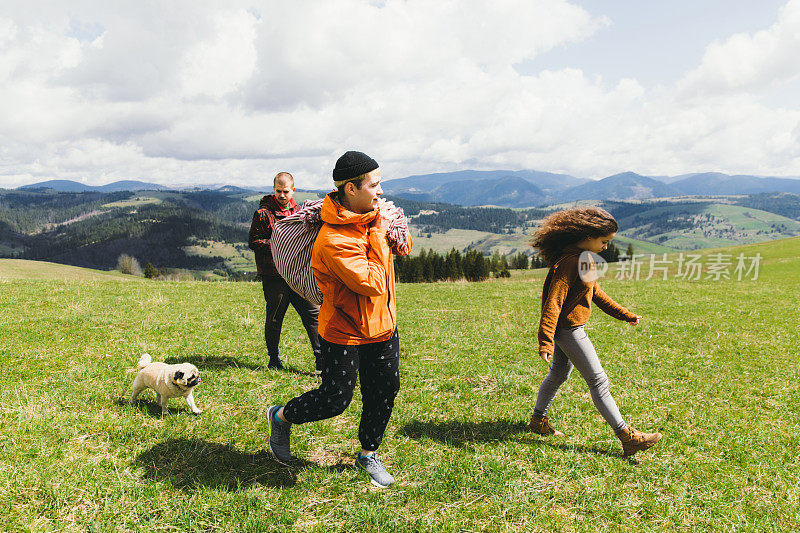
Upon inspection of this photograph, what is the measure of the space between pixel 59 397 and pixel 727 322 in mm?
18772

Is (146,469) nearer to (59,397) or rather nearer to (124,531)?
(124,531)

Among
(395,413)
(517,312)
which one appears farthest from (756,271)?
(395,413)

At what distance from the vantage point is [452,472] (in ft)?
16.9

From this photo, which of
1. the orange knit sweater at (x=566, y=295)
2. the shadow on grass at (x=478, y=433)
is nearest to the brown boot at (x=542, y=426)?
the shadow on grass at (x=478, y=433)

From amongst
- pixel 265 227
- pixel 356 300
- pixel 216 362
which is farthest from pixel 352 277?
pixel 216 362

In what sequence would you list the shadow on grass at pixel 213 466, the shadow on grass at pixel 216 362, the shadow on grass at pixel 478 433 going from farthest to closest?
the shadow on grass at pixel 216 362
the shadow on grass at pixel 478 433
the shadow on grass at pixel 213 466

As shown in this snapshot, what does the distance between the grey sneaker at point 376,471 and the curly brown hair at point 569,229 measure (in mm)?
3581

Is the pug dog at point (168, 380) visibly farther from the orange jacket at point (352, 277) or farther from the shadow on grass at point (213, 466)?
the orange jacket at point (352, 277)

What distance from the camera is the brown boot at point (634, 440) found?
18.2ft

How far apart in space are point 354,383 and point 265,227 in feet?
12.9

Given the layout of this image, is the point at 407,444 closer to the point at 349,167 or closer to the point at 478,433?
the point at 478,433

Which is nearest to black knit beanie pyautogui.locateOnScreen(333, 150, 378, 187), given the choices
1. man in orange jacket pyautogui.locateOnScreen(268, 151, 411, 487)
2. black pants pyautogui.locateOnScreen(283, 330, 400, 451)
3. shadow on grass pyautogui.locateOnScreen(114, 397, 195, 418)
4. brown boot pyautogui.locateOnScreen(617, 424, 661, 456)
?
man in orange jacket pyautogui.locateOnScreen(268, 151, 411, 487)

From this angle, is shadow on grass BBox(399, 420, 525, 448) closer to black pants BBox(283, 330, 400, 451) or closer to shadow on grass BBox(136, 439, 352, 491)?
shadow on grass BBox(136, 439, 352, 491)

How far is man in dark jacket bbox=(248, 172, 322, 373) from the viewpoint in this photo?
7355 millimetres
